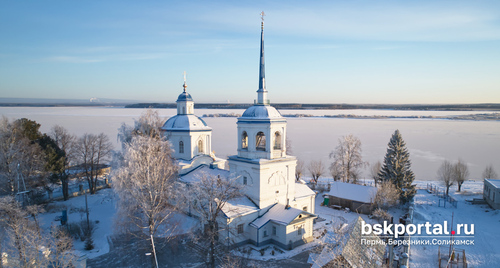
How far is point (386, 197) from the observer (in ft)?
64.3

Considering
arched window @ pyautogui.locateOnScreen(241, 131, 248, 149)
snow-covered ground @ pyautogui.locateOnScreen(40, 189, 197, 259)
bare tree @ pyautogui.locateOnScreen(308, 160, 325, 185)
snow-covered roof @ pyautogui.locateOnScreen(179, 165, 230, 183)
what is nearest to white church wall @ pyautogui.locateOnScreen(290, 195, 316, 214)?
arched window @ pyautogui.locateOnScreen(241, 131, 248, 149)

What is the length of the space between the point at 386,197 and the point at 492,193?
8.59 m

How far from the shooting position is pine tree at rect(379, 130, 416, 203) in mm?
21969

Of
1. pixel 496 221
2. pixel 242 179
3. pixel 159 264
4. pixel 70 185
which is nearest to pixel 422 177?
pixel 496 221

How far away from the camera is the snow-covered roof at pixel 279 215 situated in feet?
51.2

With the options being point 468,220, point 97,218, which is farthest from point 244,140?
point 468,220

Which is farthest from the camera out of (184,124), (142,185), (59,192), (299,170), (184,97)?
(299,170)

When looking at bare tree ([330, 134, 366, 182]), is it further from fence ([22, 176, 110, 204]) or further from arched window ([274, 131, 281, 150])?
fence ([22, 176, 110, 204])

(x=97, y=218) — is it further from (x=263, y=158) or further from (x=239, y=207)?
(x=263, y=158)

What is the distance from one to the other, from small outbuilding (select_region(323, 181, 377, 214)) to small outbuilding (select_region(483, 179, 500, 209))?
8.21 metres

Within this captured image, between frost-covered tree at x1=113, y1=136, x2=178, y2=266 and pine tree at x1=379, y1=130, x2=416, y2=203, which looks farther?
pine tree at x1=379, y1=130, x2=416, y2=203

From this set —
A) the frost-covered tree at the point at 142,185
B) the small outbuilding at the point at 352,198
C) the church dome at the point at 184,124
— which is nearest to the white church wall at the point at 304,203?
the small outbuilding at the point at 352,198

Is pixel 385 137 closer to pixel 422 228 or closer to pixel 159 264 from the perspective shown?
pixel 422 228

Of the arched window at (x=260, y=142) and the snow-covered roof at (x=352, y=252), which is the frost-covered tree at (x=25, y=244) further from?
the arched window at (x=260, y=142)
